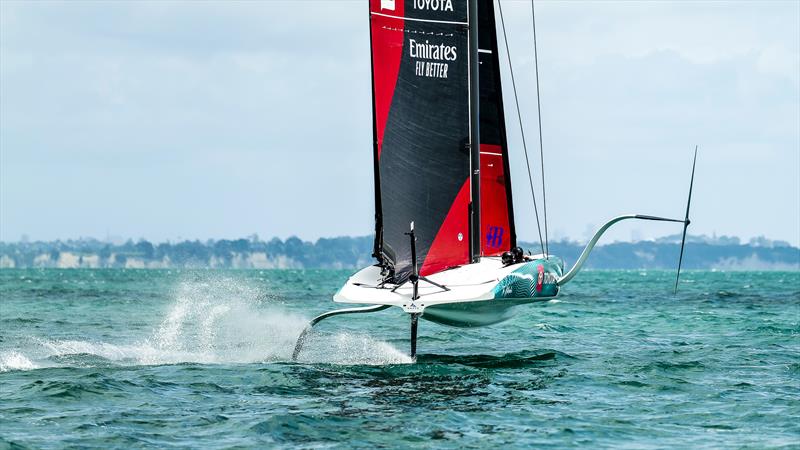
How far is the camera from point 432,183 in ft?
65.5

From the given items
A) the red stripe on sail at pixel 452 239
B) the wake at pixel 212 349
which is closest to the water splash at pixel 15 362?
the wake at pixel 212 349

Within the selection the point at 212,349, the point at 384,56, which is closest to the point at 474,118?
the point at 384,56

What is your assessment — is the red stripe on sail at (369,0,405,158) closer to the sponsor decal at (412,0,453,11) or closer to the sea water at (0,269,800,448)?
the sponsor decal at (412,0,453,11)

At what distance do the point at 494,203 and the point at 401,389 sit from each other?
606cm

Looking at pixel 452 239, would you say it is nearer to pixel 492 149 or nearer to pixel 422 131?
pixel 422 131

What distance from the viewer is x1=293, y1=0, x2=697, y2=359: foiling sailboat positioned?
19344mm

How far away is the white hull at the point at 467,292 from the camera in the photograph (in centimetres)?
1881

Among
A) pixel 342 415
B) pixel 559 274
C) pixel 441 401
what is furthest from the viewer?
pixel 559 274

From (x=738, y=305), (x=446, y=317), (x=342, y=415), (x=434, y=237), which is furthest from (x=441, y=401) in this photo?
(x=738, y=305)

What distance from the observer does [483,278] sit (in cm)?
1969

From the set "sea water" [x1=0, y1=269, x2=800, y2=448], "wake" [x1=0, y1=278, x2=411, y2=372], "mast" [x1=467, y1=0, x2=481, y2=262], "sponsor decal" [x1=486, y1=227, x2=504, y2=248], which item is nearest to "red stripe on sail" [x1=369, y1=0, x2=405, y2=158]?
"mast" [x1=467, y1=0, x2=481, y2=262]

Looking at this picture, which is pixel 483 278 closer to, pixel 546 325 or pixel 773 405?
pixel 773 405

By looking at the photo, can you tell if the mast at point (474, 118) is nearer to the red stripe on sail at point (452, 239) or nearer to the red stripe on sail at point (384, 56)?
the red stripe on sail at point (452, 239)

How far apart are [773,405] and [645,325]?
738 inches
